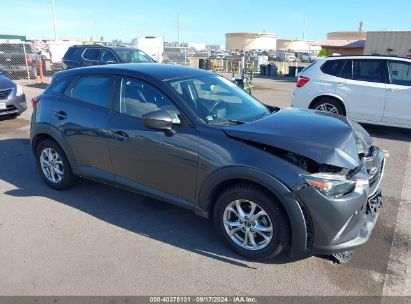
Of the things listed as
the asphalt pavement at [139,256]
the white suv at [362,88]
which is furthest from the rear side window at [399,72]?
the asphalt pavement at [139,256]

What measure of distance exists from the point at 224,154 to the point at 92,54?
39.8ft

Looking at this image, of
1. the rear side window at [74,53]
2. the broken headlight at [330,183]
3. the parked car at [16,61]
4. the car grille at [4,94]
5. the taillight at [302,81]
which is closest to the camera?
the broken headlight at [330,183]

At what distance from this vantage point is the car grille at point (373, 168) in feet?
10.6

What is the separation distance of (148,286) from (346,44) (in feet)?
121

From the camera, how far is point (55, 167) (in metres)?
4.66

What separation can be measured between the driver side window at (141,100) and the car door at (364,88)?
5.41 m

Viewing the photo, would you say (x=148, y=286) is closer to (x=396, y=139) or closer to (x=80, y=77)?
(x=80, y=77)

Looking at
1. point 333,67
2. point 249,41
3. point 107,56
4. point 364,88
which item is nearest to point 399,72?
point 364,88

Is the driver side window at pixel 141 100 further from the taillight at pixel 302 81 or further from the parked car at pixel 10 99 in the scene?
the parked car at pixel 10 99

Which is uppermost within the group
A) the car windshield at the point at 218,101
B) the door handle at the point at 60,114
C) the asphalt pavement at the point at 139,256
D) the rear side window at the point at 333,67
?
the rear side window at the point at 333,67

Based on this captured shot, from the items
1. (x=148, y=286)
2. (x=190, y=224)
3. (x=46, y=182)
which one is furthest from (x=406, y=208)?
(x=46, y=182)

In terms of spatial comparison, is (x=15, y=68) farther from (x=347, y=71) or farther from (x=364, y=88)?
(x=364, y=88)

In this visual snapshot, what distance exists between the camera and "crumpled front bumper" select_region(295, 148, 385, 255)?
109 inches

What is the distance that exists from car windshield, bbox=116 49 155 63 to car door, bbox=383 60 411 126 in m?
8.71
